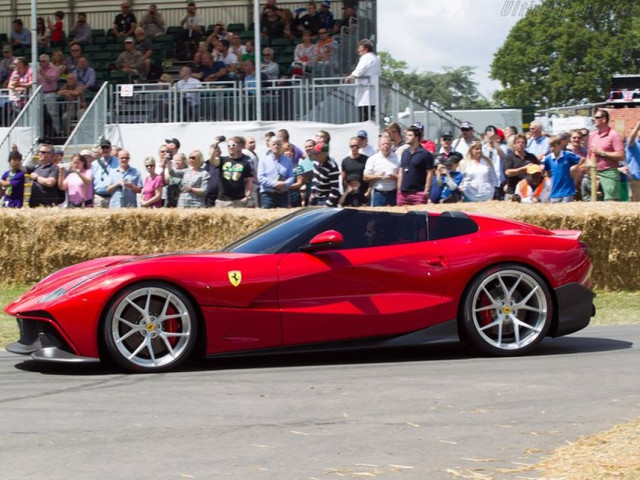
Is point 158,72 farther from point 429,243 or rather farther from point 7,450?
point 7,450

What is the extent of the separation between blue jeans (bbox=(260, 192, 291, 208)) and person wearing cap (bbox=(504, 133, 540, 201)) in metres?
3.05

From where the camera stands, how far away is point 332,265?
8.38 metres

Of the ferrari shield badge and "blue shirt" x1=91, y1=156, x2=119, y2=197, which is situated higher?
"blue shirt" x1=91, y1=156, x2=119, y2=197

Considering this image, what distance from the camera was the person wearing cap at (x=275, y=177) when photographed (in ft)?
51.5

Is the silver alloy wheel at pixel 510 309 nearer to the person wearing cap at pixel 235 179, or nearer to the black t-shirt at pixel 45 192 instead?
the person wearing cap at pixel 235 179

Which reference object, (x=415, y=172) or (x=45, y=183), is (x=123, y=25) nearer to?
(x=45, y=183)

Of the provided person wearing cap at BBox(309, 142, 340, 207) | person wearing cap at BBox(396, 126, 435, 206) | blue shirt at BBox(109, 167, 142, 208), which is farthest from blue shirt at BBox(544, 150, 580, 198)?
blue shirt at BBox(109, 167, 142, 208)

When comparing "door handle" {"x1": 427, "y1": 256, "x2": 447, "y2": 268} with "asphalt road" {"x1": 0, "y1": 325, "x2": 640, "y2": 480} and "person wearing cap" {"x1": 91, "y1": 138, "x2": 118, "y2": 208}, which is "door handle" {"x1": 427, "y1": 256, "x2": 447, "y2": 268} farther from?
"person wearing cap" {"x1": 91, "y1": 138, "x2": 118, "y2": 208}

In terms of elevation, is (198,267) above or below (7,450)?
above

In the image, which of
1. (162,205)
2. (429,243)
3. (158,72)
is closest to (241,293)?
(429,243)

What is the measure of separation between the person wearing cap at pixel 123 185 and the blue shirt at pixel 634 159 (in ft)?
22.7

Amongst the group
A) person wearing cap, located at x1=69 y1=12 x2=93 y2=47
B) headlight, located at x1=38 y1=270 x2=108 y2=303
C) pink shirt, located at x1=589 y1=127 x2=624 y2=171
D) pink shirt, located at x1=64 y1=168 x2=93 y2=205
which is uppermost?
person wearing cap, located at x1=69 y1=12 x2=93 y2=47

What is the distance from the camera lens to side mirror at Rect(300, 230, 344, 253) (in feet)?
27.3

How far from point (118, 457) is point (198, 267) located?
109 inches
